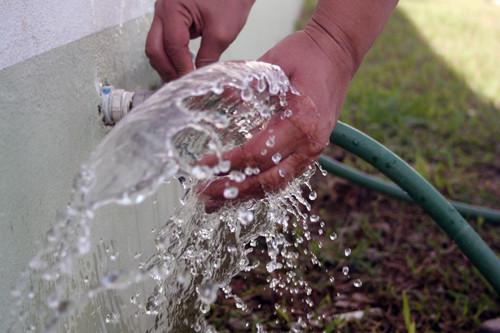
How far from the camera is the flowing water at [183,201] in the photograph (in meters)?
0.89

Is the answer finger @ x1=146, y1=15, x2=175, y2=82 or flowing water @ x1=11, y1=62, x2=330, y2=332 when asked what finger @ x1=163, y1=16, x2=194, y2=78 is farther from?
flowing water @ x1=11, y1=62, x2=330, y2=332

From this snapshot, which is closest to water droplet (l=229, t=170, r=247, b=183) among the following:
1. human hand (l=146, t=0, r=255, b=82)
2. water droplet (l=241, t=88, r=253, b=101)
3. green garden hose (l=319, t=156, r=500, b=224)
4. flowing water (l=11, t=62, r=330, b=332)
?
flowing water (l=11, t=62, r=330, b=332)

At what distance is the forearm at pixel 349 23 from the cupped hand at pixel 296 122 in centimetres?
2

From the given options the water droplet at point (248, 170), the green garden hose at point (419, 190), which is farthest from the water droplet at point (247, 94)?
the green garden hose at point (419, 190)

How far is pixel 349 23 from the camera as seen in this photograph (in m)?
1.31

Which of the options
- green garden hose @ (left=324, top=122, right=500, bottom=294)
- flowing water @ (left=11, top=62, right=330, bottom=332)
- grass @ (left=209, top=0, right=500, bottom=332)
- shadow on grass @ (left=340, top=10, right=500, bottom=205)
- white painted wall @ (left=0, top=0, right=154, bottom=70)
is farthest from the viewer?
shadow on grass @ (left=340, top=10, right=500, bottom=205)

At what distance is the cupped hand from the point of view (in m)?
1.10

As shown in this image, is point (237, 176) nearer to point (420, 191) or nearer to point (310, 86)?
point (310, 86)

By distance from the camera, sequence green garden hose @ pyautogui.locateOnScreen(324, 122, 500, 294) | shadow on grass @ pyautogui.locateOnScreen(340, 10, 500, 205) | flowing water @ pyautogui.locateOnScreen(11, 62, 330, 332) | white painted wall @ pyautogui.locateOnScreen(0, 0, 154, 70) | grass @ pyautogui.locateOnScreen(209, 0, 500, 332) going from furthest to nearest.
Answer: shadow on grass @ pyautogui.locateOnScreen(340, 10, 500, 205)
grass @ pyautogui.locateOnScreen(209, 0, 500, 332)
green garden hose @ pyautogui.locateOnScreen(324, 122, 500, 294)
white painted wall @ pyautogui.locateOnScreen(0, 0, 154, 70)
flowing water @ pyautogui.locateOnScreen(11, 62, 330, 332)

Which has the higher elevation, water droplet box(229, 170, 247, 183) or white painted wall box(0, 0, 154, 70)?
white painted wall box(0, 0, 154, 70)

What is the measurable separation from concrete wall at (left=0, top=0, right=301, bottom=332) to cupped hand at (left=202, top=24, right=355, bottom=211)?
358mm

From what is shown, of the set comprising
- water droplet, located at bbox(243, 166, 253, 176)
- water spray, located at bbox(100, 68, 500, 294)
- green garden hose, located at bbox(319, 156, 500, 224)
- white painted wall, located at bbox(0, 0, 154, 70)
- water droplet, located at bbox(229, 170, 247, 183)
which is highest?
white painted wall, located at bbox(0, 0, 154, 70)

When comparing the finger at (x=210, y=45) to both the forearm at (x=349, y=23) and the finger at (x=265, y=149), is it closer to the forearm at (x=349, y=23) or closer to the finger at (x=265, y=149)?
the forearm at (x=349, y=23)

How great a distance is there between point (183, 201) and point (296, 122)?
42 cm
